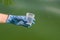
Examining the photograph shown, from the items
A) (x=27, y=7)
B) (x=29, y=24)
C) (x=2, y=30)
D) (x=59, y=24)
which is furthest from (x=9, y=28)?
(x=59, y=24)

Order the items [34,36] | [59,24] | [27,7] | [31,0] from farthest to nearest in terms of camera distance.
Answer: [31,0]
[27,7]
[59,24]
[34,36]

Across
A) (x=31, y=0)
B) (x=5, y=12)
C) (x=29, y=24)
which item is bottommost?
(x=29, y=24)

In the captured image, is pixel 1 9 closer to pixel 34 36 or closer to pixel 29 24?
pixel 29 24

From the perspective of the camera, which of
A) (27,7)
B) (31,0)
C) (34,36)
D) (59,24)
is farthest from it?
(31,0)

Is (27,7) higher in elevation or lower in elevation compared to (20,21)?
higher

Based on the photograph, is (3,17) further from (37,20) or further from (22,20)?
(37,20)

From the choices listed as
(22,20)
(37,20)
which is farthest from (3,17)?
(37,20)

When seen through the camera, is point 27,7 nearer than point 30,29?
No
